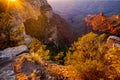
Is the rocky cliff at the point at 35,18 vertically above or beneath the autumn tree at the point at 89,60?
beneath

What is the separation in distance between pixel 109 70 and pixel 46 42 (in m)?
59.9

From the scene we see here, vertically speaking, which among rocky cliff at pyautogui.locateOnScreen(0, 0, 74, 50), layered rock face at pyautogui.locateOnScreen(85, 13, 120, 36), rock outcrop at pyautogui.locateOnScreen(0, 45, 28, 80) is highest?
rock outcrop at pyautogui.locateOnScreen(0, 45, 28, 80)

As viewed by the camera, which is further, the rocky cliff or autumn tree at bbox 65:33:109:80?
the rocky cliff

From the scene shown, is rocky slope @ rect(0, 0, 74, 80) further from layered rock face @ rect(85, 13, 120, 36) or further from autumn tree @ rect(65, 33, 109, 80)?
layered rock face @ rect(85, 13, 120, 36)

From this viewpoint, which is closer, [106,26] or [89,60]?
[89,60]

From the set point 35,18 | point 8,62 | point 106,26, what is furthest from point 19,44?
point 106,26

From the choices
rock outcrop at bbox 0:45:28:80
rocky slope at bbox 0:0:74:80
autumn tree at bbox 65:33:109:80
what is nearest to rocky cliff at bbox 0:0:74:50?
rocky slope at bbox 0:0:74:80

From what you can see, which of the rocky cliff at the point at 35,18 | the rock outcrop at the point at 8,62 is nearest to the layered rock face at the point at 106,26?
the rocky cliff at the point at 35,18

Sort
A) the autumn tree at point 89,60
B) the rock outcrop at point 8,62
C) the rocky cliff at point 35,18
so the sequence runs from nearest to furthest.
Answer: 1. the rock outcrop at point 8,62
2. the autumn tree at point 89,60
3. the rocky cliff at point 35,18

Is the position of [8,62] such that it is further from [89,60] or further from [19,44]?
[19,44]

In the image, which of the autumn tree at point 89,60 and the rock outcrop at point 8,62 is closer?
the rock outcrop at point 8,62

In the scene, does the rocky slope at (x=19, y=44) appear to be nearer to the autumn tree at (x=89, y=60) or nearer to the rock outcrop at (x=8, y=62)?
the rock outcrop at (x=8, y=62)

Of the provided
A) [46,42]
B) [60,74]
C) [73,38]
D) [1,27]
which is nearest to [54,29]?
[46,42]

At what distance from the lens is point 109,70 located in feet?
60.2
